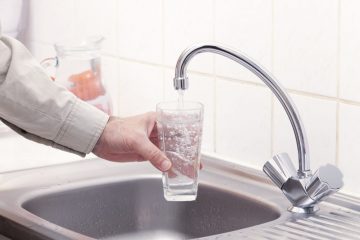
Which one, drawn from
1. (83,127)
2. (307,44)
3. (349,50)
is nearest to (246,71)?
(307,44)

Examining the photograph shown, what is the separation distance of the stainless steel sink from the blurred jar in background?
198 mm

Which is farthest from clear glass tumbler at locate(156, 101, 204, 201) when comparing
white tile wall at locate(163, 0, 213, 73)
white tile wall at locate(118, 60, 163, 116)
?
white tile wall at locate(118, 60, 163, 116)

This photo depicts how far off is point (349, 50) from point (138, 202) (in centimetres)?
56

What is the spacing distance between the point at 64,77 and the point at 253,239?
0.85m

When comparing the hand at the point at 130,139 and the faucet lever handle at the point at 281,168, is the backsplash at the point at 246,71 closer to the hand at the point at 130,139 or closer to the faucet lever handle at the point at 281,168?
the faucet lever handle at the point at 281,168

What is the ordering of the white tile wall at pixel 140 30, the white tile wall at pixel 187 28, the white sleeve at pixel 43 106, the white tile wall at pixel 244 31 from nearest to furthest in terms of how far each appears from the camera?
1. the white sleeve at pixel 43 106
2. the white tile wall at pixel 244 31
3. the white tile wall at pixel 187 28
4. the white tile wall at pixel 140 30

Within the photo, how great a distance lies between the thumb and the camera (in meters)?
1.55

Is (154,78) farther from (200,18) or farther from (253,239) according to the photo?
(253,239)

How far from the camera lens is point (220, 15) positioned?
193 centimetres

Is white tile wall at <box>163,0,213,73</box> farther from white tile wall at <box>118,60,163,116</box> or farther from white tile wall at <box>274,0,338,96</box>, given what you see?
white tile wall at <box>274,0,338,96</box>

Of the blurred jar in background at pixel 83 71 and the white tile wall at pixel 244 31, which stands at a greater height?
the white tile wall at pixel 244 31

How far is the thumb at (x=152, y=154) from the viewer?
1546 mm

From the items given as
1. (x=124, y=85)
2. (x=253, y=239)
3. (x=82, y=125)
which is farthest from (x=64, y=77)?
(x=253, y=239)

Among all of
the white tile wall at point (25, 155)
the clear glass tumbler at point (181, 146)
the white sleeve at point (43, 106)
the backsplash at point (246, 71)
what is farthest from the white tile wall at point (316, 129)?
the white tile wall at point (25, 155)
